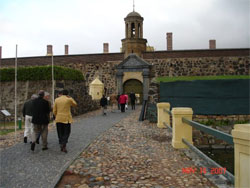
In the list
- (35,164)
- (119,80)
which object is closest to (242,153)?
(35,164)

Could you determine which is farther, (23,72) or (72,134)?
(23,72)

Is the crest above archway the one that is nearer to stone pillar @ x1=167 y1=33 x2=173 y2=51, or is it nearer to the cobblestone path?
stone pillar @ x1=167 y1=33 x2=173 y2=51

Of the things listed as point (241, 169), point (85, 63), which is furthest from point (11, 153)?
point (85, 63)

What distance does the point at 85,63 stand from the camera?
2336 centimetres

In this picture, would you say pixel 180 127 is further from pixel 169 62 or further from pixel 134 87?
pixel 169 62

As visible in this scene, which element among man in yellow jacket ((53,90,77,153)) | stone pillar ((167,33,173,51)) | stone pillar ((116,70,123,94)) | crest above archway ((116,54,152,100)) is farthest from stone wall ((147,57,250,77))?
man in yellow jacket ((53,90,77,153))

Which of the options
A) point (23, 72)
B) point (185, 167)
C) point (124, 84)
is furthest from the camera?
point (124, 84)

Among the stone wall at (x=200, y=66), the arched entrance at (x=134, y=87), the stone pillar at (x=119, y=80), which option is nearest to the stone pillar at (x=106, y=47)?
the stone pillar at (x=119, y=80)

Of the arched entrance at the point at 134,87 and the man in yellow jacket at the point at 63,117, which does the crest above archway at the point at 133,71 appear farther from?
the man in yellow jacket at the point at 63,117

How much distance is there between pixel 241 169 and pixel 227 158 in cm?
688

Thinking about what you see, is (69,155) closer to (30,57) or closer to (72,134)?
(72,134)

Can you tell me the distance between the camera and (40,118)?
18.2 feet

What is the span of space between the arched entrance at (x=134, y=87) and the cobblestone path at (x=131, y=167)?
15.0m

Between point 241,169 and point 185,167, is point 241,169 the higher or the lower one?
the higher one
